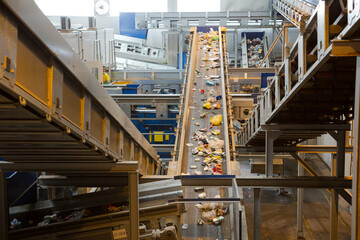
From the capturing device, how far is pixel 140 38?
2131 cm

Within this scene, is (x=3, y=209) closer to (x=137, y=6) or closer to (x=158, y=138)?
(x=158, y=138)

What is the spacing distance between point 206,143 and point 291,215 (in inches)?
225

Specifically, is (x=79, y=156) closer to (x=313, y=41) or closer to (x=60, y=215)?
(x=60, y=215)

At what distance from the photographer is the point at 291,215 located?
11.8 m

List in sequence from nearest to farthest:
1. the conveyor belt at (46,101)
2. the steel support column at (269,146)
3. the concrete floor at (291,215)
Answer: the conveyor belt at (46,101)
the steel support column at (269,146)
the concrete floor at (291,215)

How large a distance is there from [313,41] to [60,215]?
387 centimetres

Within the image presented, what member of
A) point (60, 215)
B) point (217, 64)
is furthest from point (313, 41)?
point (217, 64)

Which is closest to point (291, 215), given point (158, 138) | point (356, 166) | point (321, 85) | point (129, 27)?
point (158, 138)

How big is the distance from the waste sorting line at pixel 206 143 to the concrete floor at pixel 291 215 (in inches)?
126

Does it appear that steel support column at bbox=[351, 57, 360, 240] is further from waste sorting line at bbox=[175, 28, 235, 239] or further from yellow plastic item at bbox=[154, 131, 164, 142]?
yellow plastic item at bbox=[154, 131, 164, 142]

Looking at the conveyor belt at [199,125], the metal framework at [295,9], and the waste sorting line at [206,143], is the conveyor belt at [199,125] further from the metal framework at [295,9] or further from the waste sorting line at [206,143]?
the metal framework at [295,9]

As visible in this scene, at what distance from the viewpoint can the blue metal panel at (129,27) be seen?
806 inches

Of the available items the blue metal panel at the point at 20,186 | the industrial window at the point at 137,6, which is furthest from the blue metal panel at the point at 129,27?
the blue metal panel at the point at 20,186

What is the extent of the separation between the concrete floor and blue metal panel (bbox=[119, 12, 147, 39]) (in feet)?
32.6
